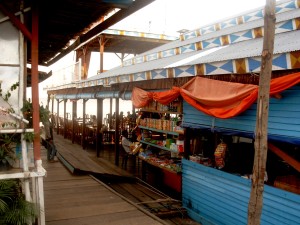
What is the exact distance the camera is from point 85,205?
6305 mm

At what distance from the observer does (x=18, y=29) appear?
427 cm

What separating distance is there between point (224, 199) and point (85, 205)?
9.13 ft

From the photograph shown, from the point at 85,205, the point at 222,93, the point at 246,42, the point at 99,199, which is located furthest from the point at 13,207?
the point at 246,42

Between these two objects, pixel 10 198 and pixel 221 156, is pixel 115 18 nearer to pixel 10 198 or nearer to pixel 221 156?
pixel 10 198

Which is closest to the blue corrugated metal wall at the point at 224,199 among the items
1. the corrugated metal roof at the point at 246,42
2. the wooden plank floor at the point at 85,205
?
the wooden plank floor at the point at 85,205

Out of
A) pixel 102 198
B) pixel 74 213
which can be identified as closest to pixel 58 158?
pixel 102 198

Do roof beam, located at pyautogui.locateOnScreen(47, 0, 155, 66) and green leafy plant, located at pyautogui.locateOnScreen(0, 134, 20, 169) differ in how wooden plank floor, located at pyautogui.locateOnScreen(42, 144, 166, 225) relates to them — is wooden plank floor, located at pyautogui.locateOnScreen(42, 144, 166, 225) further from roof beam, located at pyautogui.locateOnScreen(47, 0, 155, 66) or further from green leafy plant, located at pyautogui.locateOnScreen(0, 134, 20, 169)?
roof beam, located at pyautogui.locateOnScreen(47, 0, 155, 66)

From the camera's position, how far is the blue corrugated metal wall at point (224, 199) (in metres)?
5.09

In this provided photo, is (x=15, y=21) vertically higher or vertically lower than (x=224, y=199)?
higher

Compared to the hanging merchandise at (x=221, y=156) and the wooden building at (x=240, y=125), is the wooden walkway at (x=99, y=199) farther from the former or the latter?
the hanging merchandise at (x=221, y=156)

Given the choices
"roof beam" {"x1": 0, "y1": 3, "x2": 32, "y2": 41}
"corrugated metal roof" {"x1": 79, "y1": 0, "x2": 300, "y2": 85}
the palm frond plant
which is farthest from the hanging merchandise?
"roof beam" {"x1": 0, "y1": 3, "x2": 32, "y2": 41}

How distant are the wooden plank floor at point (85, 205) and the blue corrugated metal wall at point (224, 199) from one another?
64.3 inches

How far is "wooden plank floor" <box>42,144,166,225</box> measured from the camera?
5.47 m

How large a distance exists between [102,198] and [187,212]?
2.15m
